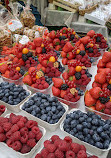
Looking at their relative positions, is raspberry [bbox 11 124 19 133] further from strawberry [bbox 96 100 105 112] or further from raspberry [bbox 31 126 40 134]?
strawberry [bbox 96 100 105 112]

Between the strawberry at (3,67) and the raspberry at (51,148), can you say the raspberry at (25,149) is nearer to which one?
the raspberry at (51,148)

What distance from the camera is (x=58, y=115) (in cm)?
117

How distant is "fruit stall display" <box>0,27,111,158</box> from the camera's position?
959 millimetres

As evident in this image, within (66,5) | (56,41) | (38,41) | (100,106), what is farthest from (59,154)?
(66,5)

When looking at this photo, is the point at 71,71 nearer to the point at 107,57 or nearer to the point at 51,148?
the point at 107,57

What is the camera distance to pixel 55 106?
1206 mm

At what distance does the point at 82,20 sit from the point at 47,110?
2.42 m

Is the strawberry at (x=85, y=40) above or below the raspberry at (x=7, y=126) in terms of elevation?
above

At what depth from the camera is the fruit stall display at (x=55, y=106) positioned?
0.96 m

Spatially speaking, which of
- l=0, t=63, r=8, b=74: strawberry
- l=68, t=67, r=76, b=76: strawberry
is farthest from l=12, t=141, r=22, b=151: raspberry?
l=0, t=63, r=8, b=74: strawberry

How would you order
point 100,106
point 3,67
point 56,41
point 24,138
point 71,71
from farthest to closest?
point 56,41
point 3,67
point 71,71
point 100,106
point 24,138

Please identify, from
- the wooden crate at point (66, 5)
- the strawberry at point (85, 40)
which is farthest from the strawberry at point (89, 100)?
the wooden crate at point (66, 5)

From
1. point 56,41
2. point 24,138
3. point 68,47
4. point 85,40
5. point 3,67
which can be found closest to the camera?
point 24,138

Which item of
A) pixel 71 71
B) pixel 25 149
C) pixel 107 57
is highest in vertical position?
pixel 107 57
